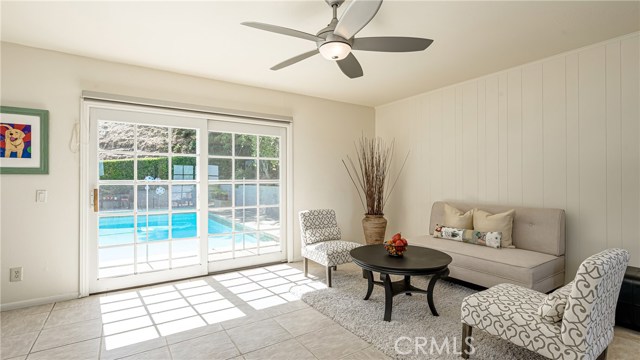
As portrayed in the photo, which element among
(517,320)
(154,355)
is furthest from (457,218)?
(154,355)

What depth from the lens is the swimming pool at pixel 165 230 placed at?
338 centimetres

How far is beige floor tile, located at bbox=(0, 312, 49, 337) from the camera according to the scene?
248 cm

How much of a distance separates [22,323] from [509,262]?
4.19m

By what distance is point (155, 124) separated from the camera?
11.7 feet

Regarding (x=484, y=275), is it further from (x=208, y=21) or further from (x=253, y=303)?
(x=208, y=21)

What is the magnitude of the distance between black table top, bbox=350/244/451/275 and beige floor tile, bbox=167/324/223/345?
4.20 ft

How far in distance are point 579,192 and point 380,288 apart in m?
2.16

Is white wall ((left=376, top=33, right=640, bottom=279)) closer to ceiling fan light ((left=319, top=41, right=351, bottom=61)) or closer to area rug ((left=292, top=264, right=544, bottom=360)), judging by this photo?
area rug ((left=292, top=264, right=544, bottom=360))

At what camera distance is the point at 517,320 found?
188 centimetres

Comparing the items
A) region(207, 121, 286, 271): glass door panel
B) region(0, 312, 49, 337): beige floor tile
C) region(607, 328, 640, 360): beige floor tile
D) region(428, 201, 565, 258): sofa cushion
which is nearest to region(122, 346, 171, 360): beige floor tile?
region(0, 312, 49, 337): beige floor tile

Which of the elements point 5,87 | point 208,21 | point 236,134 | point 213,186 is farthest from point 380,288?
point 5,87

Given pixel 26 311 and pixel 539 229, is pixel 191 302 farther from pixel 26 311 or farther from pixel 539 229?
pixel 539 229

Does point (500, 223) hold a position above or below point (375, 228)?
above

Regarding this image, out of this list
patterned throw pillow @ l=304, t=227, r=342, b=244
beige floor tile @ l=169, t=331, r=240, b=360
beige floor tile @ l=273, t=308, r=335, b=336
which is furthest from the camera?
patterned throw pillow @ l=304, t=227, r=342, b=244
